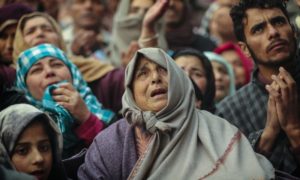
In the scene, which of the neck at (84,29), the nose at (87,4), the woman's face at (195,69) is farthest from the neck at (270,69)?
the nose at (87,4)

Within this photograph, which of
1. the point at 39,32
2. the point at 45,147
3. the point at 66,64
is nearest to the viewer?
the point at 45,147

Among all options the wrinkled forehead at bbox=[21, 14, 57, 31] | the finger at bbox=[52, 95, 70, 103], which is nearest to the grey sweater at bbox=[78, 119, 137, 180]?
the finger at bbox=[52, 95, 70, 103]

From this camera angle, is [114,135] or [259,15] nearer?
[114,135]

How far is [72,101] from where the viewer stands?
791cm

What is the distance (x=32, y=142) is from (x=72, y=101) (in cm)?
118

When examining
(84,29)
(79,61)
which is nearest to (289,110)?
(79,61)

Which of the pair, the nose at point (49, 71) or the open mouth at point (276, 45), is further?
the nose at point (49, 71)

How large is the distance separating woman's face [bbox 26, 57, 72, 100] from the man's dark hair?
1367 mm

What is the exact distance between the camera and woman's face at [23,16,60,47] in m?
8.96

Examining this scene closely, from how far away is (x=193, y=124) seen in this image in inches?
274

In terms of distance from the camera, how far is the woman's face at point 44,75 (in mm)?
8148

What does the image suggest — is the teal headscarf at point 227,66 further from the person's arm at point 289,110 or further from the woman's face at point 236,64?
the person's arm at point 289,110

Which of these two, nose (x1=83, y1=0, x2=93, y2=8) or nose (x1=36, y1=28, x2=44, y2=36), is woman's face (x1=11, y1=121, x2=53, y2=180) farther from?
nose (x1=83, y1=0, x2=93, y2=8)

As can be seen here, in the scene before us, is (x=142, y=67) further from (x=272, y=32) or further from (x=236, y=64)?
(x=236, y=64)
